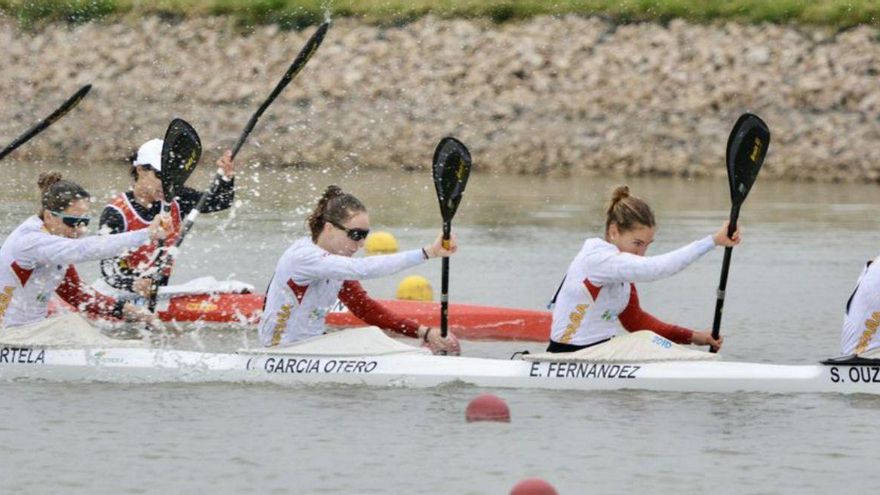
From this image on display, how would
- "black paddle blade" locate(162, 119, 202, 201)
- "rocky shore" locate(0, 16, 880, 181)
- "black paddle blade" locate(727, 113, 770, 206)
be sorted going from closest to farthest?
"black paddle blade" locate(727, 113, 770, 206) → "black paddle blade" locate(162, 119, 202, 201) → "rocky shore" locate(0, 16, 880, 181)

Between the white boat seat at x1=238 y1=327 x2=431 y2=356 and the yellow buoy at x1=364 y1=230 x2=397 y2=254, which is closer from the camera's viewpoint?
the white boat seat at x1=238 y1=327 x2=431 y2=356

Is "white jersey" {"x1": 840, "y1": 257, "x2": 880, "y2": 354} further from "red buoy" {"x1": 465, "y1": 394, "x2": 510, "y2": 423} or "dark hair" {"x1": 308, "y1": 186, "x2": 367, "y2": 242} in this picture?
"dark hair" {"x1": 308, "y1": 186, "x2": 367, "y2": 242}

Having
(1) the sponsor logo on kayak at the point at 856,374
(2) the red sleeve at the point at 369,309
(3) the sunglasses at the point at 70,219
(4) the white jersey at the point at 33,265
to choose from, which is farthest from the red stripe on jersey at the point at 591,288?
(3) the sunglasses at the point at 70,219

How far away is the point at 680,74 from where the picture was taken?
32594 millimetres

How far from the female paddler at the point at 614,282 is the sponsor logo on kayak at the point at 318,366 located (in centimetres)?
122

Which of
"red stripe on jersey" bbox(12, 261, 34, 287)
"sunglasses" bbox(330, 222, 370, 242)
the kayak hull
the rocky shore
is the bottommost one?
the kayak hull

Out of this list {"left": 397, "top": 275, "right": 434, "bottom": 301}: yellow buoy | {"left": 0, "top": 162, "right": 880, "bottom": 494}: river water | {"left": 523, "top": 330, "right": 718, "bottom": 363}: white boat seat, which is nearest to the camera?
{"left": 0, "top": 162, "right": 880, "bottom": 494}: river water

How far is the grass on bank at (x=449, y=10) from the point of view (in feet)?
107

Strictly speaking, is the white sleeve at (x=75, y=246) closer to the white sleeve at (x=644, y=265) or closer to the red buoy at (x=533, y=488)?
the white sleeve at (x=644, y=265)

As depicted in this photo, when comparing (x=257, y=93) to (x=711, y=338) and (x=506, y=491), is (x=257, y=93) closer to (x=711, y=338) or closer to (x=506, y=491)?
(x=711, y=338)

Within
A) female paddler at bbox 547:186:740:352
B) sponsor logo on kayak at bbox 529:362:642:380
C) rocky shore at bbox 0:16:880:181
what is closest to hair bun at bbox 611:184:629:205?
female paddler at bbox 547:186:740:352

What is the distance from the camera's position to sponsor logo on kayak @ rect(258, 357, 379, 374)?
486 inches

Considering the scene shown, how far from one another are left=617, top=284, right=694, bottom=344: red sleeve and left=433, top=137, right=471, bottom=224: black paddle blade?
1337 mm

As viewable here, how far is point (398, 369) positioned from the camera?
12320 mm
